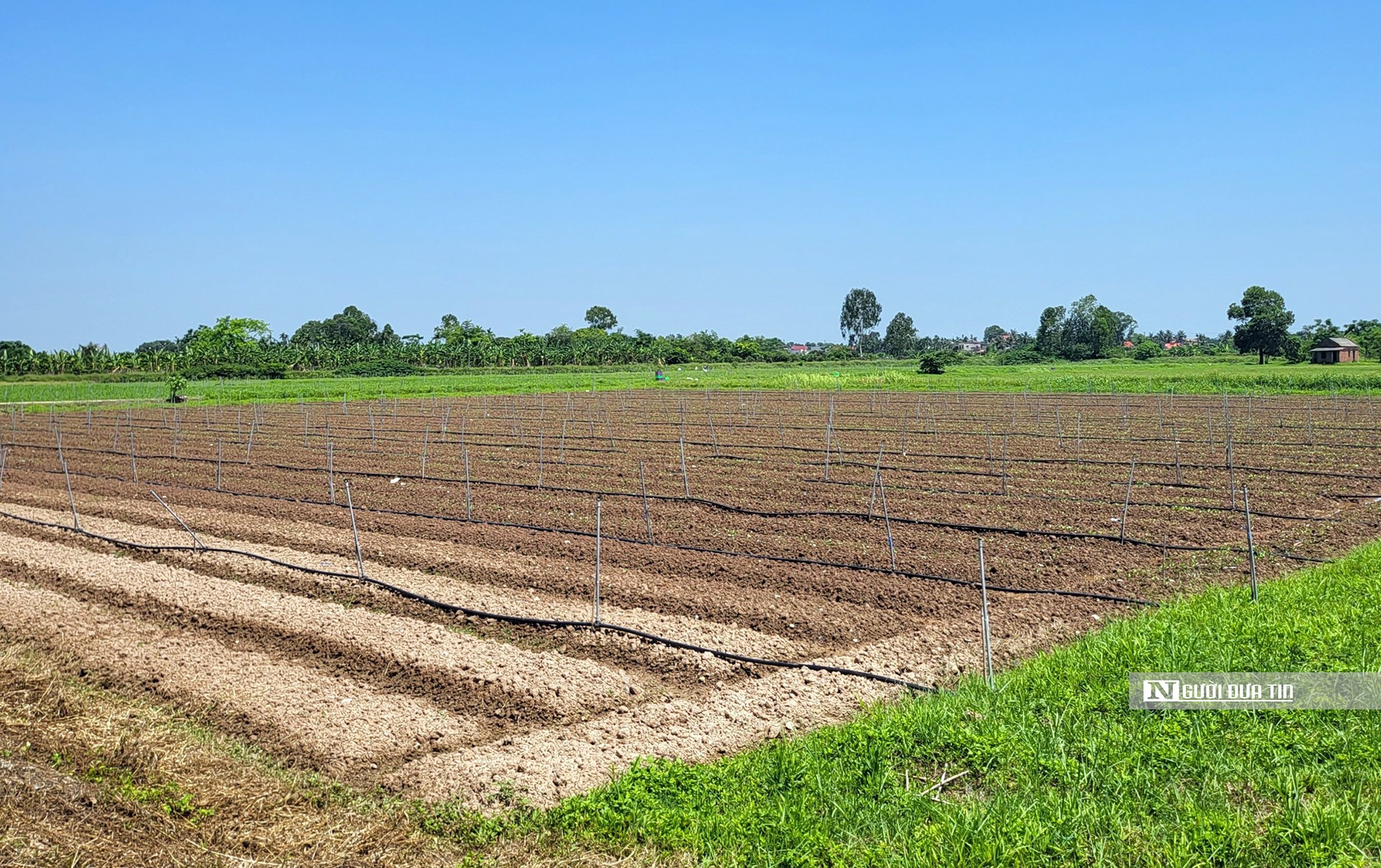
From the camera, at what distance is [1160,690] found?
5.54 metres

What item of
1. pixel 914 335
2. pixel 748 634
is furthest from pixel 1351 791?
pixel 914 335

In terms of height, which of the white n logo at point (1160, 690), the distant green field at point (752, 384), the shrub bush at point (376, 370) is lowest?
the white n logo at point (1160, 690)

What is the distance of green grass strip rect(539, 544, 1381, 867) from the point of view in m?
4.07

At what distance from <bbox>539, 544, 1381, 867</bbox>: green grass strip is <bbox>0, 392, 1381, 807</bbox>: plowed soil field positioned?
27.2 inches

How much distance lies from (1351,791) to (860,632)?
147 inches

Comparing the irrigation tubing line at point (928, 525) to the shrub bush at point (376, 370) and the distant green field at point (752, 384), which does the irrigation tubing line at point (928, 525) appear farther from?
the shrub bush at point (376, 370)

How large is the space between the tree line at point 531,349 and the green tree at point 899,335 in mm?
355

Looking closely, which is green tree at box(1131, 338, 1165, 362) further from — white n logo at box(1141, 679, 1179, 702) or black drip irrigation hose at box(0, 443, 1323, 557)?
white n logo at box(1141, 679, 1179, 702)

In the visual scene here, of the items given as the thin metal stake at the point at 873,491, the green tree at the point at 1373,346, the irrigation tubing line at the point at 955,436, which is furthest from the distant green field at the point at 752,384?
the thin metal stake at the point at 873,491

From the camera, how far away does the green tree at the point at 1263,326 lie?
74.4 metres

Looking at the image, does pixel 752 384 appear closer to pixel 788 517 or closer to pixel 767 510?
pixel 767 510

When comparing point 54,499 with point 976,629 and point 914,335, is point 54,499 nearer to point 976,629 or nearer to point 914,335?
point 976,629

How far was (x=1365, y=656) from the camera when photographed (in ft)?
18.7

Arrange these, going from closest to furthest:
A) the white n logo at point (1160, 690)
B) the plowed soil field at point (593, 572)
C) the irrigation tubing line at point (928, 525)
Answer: the white n logo at point (1160, 690) < the plowed soil field at point (593, 572) < the irrigation tubing line at point (928, 525)
